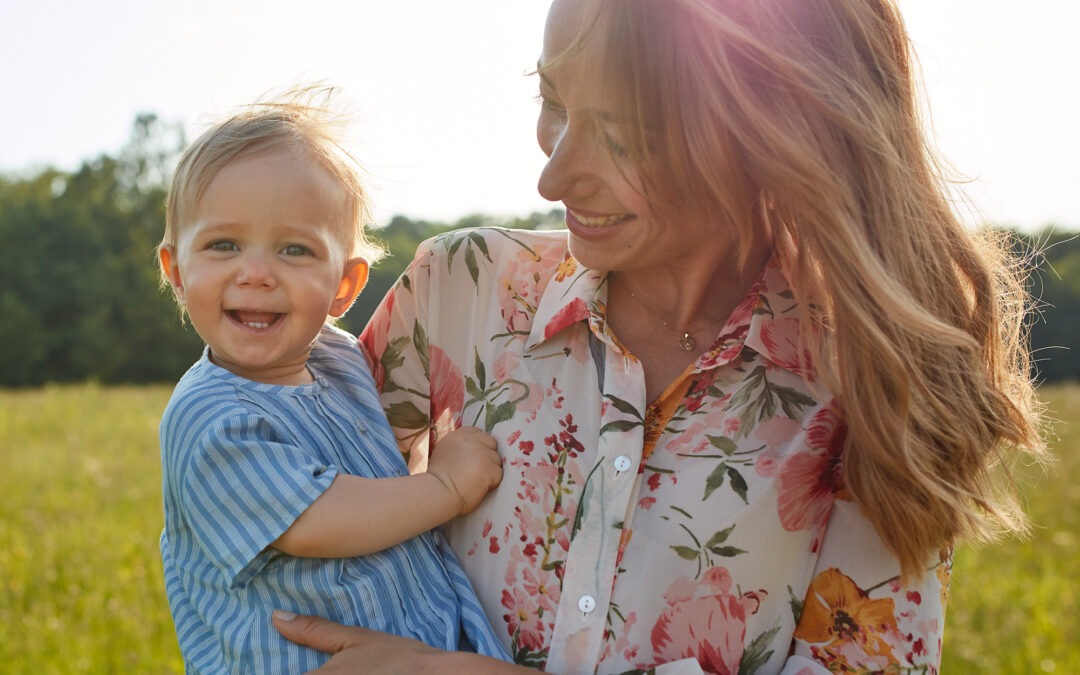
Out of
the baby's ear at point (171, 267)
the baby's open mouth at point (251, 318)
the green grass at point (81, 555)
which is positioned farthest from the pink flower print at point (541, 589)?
the green grass at point (81, 555)

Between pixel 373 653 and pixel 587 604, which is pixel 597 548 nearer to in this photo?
pixel 587 604

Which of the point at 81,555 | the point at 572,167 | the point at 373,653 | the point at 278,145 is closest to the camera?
the point at 373,653

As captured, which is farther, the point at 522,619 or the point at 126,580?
the point at 126,580

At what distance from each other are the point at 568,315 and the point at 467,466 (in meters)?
0.36

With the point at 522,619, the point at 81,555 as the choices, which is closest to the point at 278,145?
the point at 522,619

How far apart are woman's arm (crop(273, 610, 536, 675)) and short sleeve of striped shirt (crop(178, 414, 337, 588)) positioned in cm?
14

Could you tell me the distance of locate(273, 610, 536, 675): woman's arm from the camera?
1.78 metres

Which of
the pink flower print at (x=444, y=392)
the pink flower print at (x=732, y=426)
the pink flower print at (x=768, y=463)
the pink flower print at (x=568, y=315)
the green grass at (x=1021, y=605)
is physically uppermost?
the pink flower print at (x=568, y=315)

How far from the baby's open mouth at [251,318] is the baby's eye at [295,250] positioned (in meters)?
0.12

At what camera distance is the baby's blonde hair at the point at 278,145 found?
1986 millimetres

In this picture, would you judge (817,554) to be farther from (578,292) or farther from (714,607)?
(578,292)

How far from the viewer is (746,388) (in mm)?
1978

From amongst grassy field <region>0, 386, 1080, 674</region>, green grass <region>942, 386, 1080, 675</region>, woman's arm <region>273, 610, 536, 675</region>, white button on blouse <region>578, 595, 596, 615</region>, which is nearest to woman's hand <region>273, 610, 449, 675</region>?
woman's arm <region>273, 610, 536, 675</region>

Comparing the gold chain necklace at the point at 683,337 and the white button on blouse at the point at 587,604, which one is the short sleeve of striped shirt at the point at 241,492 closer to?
the white button on blouse at the point at 587,604
